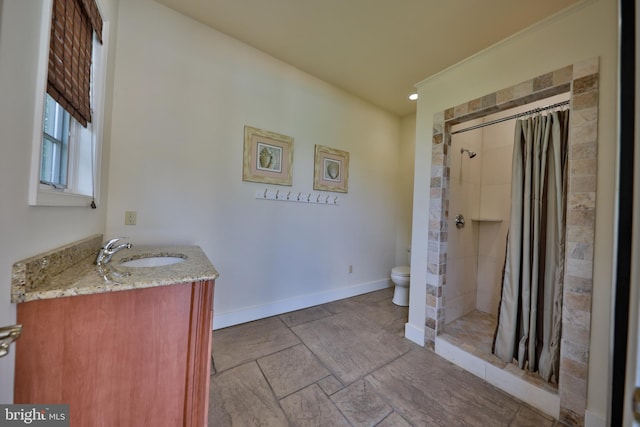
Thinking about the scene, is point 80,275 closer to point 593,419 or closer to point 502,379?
point 502,379

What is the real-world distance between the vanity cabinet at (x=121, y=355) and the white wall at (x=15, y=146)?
0.23 ft

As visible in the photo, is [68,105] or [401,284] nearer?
[68,105]

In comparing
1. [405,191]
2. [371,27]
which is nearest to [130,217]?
[371,27]

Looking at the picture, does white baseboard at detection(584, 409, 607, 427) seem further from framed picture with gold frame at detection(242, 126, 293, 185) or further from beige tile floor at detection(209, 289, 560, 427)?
framed picture with gold frame at detection(242, 126, 293, 185)

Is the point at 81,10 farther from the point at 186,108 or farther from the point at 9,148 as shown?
the point at 9,148

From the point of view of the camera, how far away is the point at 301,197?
8.51ft

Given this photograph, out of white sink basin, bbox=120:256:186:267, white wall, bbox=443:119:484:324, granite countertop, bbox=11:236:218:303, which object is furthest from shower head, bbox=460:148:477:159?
white sink basin, bbox=120:256:186:267

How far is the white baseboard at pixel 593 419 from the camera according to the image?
116 cm

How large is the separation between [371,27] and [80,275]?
254cm

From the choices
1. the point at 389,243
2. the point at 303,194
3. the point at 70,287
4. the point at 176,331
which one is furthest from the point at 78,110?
the point at 389,243

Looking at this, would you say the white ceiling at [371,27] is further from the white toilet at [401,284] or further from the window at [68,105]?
the white toilet at [401,284]

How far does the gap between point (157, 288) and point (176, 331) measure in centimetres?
21

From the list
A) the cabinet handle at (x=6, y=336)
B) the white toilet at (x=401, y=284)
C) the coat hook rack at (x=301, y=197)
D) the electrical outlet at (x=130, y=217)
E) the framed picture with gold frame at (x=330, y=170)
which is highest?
the framed picture with gold frame at (x=330, y=170)

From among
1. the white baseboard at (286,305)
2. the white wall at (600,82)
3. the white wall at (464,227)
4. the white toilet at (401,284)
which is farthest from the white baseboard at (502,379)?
the white baseboard at (286,305)
